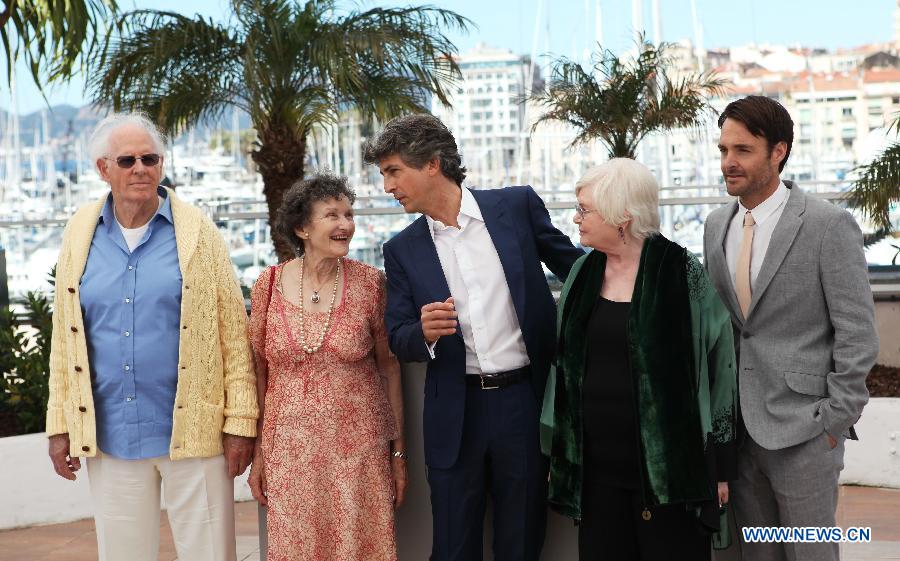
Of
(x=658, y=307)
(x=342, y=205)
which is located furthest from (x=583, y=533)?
(x=342, y=205)

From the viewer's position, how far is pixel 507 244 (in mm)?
3627

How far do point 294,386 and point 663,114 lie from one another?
7925 mm

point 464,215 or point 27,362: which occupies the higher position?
point 464,215

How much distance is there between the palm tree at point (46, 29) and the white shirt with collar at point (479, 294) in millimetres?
5149

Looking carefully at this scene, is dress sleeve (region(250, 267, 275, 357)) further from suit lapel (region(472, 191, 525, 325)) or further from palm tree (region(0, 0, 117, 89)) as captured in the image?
palm tree (region(0, 0, 117, 89))

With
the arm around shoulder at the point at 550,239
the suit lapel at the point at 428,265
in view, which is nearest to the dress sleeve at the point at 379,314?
the suit lapel at the point at 428,265

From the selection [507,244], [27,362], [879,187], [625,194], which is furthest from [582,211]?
[879,187]

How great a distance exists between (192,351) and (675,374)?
163cm

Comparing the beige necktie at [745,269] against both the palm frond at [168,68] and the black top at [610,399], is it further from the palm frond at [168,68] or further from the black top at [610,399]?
the palm frond at [168,68]

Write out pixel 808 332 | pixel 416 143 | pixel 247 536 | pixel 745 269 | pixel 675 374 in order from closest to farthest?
pixel 675 374
pixel 808 332
pixel 745 269
pixel 416 143
pixel 247 536

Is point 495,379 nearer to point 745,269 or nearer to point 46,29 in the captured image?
point 745,269

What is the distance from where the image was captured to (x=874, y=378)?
8383 mm

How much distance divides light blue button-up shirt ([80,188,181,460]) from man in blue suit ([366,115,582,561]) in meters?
0.77

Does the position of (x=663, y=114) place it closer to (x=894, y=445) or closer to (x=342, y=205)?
(x=894, y=445)
